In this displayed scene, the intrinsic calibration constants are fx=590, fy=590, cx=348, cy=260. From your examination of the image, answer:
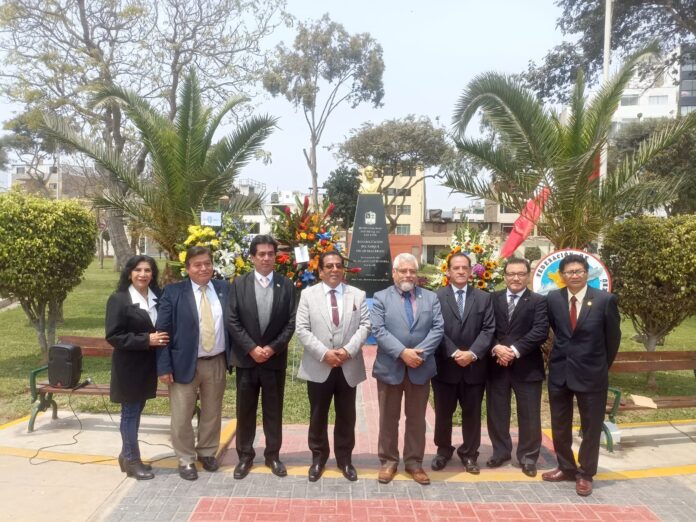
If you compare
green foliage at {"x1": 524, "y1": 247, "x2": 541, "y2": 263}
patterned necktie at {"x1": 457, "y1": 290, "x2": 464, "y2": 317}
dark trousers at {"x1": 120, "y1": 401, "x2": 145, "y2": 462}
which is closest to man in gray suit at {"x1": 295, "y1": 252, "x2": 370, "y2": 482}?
patterned necktie at {"x1": 457, "y1": 290, "x2": 464, "y2": 317}

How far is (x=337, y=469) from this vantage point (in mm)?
4727

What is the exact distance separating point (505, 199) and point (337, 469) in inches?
181

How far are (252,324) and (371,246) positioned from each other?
7327 millimetres

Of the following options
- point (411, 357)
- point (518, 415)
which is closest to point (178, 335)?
point (411, 357)

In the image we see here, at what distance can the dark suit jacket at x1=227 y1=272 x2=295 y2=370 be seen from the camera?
14.7 ft

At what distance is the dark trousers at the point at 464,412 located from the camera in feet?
15.6

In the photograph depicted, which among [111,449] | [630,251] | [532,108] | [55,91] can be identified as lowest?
[111,449]

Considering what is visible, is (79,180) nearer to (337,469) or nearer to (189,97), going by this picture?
(189,97)

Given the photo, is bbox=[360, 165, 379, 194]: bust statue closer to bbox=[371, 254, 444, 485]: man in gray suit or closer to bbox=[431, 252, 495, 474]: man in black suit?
bbox=[431, 252, 495, 474]: man in black suit

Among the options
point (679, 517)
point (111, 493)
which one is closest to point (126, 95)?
point (111, 493)

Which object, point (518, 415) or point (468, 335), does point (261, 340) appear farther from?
point (518, 415)

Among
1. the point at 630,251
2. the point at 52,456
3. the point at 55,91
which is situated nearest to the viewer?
the point at 52,456

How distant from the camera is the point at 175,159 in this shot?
8602 millimetres

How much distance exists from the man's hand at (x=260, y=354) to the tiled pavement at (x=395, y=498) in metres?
0.93
